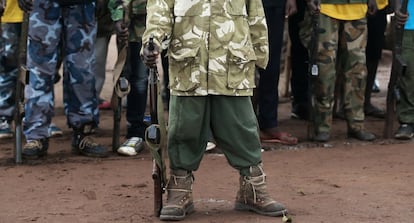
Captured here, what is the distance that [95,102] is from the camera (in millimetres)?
7148

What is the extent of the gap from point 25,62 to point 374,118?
3.81m

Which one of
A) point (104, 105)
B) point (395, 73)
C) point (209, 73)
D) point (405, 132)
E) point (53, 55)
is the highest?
point (209, 73)

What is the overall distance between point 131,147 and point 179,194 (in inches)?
77.4

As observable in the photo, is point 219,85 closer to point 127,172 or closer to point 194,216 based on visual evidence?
point 194,216

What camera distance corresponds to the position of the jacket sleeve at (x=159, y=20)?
5061mm

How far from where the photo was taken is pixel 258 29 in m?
5.30

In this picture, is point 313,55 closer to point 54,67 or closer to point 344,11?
point 344,11

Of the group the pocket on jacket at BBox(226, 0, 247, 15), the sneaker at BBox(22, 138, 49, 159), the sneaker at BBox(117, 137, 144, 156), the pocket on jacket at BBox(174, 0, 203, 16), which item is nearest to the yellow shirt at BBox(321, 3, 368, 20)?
the sneaker at BBox(117, 137, 144, 156)

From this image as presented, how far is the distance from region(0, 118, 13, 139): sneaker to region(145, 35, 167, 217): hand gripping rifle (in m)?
2.83

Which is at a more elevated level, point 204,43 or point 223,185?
point 204,43

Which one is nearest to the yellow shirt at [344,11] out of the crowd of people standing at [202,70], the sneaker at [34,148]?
the crowd of people standing at [202,70]

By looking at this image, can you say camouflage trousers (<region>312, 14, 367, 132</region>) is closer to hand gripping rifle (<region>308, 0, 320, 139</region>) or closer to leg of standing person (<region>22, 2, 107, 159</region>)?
hand gripping rifle (<region>308, 0, 320, 139</region>)

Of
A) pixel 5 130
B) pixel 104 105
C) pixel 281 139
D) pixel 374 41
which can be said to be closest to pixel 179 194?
pixel 281 139

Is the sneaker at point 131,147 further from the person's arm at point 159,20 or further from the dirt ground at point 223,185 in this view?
the person's arm at point 159,20
